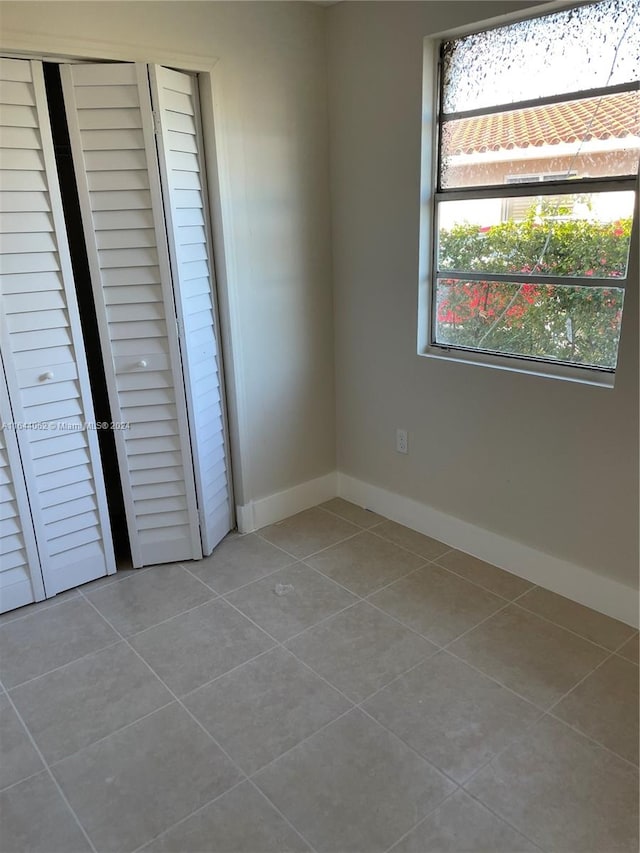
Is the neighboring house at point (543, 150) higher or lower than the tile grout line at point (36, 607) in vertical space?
higher

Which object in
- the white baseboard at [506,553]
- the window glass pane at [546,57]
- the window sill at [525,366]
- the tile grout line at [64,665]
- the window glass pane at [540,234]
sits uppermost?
the window glass pane at [546,57]

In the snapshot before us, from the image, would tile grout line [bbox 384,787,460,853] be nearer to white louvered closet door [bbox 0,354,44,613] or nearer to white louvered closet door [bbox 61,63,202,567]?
white louvered closet door [bbox 61,63,202,567]

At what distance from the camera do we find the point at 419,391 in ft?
9.11

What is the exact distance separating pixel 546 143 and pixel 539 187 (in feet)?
0.49

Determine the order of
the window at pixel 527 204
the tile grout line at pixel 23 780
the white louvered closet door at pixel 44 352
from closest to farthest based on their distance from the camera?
the tile grout line at pixel 23 780
the white louvered closet door at pixel 44 352
the window at pixel 527 204

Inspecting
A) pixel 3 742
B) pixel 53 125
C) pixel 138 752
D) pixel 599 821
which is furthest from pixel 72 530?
pixel 599 821

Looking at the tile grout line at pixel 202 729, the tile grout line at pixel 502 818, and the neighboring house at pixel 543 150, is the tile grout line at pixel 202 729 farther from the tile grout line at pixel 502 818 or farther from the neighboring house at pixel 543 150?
the neighboring house at pixel 543 150

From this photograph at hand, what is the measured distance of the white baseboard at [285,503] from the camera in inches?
117

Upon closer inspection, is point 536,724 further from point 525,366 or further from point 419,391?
point 419,391

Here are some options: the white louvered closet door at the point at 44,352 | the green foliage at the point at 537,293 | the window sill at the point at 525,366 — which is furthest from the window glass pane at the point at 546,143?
the white louvered closet door at the point at 44,352

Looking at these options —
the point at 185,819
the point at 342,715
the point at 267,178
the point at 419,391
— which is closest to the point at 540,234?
the point at 419,391

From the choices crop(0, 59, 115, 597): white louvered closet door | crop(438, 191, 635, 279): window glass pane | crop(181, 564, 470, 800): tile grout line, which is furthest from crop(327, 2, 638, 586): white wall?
crop(0, 59, 115, 597): white louvered closet door

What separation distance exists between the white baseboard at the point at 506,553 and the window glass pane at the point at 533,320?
78cm

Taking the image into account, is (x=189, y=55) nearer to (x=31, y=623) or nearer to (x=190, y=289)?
(x=190, y=289)
